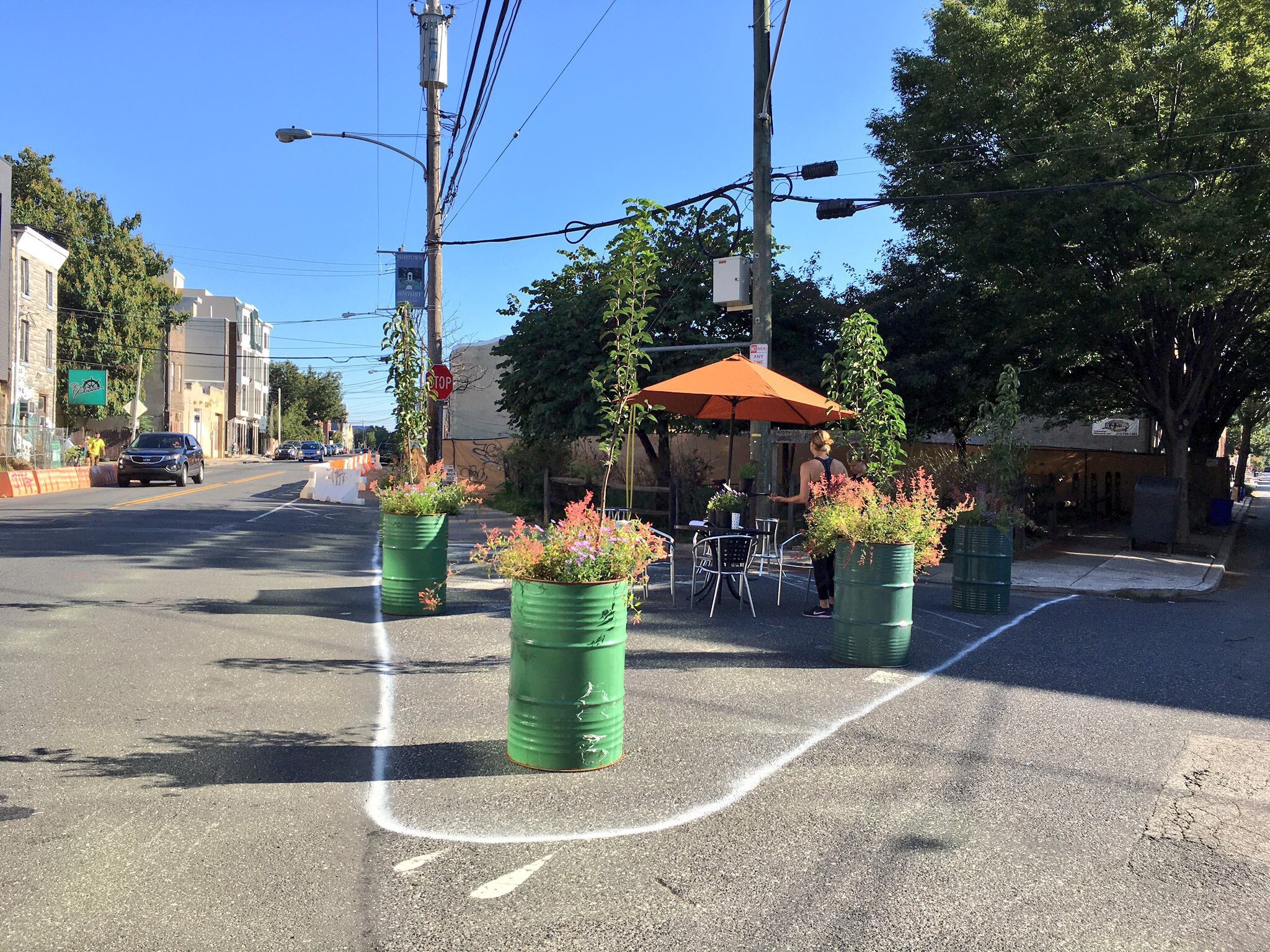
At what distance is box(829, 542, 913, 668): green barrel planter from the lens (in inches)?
295

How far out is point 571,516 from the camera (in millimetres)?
5395

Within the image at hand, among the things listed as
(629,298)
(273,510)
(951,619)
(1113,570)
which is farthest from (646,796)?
(273,510)

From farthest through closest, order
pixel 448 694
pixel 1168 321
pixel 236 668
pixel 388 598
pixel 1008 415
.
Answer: pixel 1168 321, pixel 1008 415, pixel 388 598, pixel 236 668, pixel 448 694

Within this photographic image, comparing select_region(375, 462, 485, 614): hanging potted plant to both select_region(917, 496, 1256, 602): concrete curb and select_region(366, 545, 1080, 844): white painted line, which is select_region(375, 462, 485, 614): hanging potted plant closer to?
select_region(366, 545, 1080, 844): white painted line

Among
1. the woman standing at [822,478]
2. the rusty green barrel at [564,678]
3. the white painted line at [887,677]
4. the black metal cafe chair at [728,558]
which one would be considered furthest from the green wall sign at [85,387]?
the rusty green barrel at [564,678]

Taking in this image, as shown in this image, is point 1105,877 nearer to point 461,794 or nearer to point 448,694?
point 461,794

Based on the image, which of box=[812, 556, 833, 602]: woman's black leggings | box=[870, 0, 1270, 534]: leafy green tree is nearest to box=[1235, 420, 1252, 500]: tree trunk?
box=[870, 0, 1270, 534]: leafy green tree

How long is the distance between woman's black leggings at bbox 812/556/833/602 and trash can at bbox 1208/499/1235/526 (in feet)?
67.6

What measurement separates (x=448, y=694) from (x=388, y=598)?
3168 mm

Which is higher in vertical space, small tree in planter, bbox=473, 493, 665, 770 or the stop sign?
the stop sign

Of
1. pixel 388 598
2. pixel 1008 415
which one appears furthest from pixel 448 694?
pixel 1008 415

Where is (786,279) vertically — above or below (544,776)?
above

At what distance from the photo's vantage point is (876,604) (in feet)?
24.6

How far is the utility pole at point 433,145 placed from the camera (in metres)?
19.2
